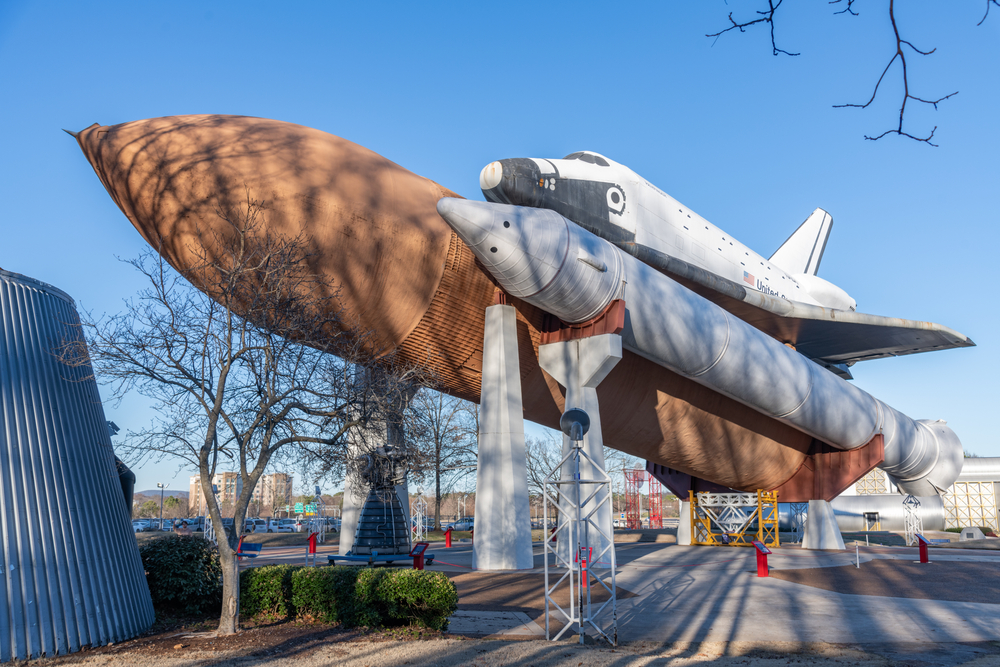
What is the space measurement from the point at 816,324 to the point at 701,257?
167 inches

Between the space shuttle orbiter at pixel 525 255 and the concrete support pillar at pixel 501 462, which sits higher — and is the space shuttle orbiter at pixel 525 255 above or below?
above

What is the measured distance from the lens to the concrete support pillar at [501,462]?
534 inches

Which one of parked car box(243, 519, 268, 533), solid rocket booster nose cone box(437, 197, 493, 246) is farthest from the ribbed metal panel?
parked car box(243, 519, 268, 533)

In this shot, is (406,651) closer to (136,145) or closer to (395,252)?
(395,252)

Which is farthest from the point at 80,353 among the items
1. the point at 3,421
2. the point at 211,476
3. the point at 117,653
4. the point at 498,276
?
the point at 498,276

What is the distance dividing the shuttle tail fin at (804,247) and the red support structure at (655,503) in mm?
19113

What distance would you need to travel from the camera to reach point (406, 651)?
748 cm

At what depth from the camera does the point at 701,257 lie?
19.2 m

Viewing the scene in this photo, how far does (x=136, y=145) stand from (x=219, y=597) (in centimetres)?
712

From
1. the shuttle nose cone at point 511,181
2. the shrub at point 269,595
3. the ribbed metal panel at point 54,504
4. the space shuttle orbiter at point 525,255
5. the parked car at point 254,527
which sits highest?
the shuttle nose cone at point 511,181

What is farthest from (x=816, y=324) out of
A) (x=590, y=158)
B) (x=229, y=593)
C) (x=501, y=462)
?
(x=229, y=593)

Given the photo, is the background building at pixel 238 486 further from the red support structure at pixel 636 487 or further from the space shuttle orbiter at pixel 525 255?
the red support structure at pixel 636 487

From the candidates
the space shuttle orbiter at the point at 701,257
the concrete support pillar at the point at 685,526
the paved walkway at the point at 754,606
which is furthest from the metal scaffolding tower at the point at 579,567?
the concrete support pillar at the point at 685,526

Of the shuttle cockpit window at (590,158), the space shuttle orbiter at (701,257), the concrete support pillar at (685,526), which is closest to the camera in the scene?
the space shuttle orbiter at (701,257)
